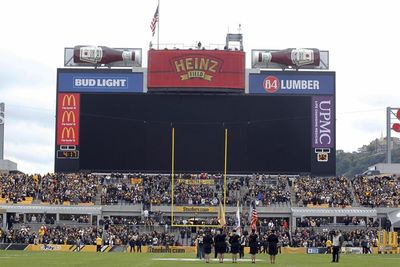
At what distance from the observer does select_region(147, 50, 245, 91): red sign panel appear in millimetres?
83375

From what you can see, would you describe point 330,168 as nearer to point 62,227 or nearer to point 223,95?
point 223,95

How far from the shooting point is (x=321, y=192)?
282 feet

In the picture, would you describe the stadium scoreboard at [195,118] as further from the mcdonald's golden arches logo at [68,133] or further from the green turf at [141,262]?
the green turf at [141,262]

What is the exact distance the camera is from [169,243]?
7662 cm

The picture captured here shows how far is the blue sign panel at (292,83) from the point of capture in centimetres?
8412

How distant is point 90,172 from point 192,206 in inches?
346

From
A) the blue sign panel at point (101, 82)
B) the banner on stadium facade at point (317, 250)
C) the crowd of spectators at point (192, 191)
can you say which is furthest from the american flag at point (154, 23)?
the banner on stadium facade at point (317, 250)

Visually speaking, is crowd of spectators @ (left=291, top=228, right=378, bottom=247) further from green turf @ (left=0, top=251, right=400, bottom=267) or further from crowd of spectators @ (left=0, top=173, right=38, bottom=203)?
crowd of spectators @ (left=0, top=173, right=38, bottom=203)

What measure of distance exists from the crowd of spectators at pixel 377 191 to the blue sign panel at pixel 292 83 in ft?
30.4

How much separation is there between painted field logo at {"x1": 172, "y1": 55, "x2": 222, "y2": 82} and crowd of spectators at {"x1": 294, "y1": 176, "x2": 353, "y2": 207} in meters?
11.6

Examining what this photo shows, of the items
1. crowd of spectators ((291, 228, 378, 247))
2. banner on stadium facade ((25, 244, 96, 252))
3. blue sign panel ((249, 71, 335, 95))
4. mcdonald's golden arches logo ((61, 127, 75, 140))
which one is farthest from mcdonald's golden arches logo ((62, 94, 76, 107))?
crowd of spectators ((291, 228, 378, 247))

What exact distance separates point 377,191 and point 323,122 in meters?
8.60

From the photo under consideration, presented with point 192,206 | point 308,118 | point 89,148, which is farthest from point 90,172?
point 308,118

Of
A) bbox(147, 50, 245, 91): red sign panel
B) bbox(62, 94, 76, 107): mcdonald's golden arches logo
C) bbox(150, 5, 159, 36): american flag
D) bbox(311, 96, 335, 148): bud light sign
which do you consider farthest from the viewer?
bbox(150, 5, 159, 36): american flag
